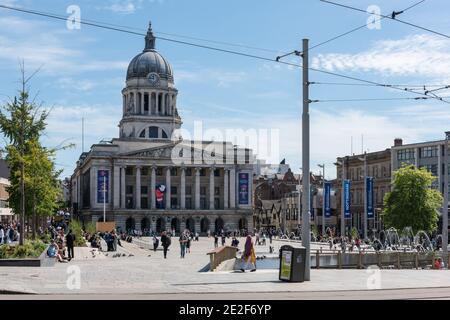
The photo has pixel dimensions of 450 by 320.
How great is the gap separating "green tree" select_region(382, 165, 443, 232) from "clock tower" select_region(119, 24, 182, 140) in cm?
10385

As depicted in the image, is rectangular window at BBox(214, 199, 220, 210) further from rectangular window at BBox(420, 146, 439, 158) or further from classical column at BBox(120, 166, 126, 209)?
rectangular window at BBox(420, 146, 439, 158)

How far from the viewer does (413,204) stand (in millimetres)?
70188

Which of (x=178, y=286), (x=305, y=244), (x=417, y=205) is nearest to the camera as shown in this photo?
(x=178, y=286)

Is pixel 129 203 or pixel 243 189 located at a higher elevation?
pixel 243 189

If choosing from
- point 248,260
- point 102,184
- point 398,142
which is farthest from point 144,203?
point 248,260

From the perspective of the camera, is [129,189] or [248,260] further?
[129,189]

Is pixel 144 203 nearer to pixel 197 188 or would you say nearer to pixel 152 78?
pixel 197 188

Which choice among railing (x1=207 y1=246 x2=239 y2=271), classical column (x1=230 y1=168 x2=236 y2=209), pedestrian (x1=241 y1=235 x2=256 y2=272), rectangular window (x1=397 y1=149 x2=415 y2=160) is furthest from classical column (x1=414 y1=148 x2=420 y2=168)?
pedestrian (x1=241 y1=235 x2=256 y2=272)

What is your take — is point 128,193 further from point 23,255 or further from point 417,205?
point 23,255

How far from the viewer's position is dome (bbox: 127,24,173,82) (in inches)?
6747

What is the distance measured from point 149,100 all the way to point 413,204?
109 metres

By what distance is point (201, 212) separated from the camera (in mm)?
153750
